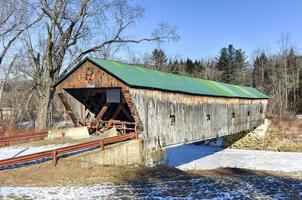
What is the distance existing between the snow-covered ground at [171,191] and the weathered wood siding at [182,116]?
4.62 metres

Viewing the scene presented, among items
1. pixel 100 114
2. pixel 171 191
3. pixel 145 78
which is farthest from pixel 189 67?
pixel 171 191

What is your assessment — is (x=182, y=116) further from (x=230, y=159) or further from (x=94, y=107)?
(x=230, y=159)

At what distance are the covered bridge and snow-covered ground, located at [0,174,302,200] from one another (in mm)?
4728

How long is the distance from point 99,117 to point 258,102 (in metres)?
20.7

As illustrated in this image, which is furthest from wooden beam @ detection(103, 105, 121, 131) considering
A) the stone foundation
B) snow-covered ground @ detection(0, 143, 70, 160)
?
snow-covered ground @ detection(0, 143, 70, 160)

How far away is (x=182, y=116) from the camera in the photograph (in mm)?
19875

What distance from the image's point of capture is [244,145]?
36.0 metres

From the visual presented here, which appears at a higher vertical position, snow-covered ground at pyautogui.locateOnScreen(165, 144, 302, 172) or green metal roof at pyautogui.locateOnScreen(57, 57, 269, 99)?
green metal roof at pyautogui.locateOnScreen(57, 57, 269, 99)

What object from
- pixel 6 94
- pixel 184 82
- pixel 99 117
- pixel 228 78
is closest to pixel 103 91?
pixel 99 117

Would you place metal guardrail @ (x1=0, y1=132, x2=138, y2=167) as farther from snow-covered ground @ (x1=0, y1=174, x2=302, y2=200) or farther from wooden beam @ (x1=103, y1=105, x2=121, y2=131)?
wooden beam @ (x1=103, y1=105, x2=121, y2=131)

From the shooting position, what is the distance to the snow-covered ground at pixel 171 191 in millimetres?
9586

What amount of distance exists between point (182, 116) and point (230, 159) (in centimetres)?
1167

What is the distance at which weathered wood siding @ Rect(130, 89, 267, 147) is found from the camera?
55.3 ft

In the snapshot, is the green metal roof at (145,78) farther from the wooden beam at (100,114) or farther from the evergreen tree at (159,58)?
the evergreen tree at (159,58)
